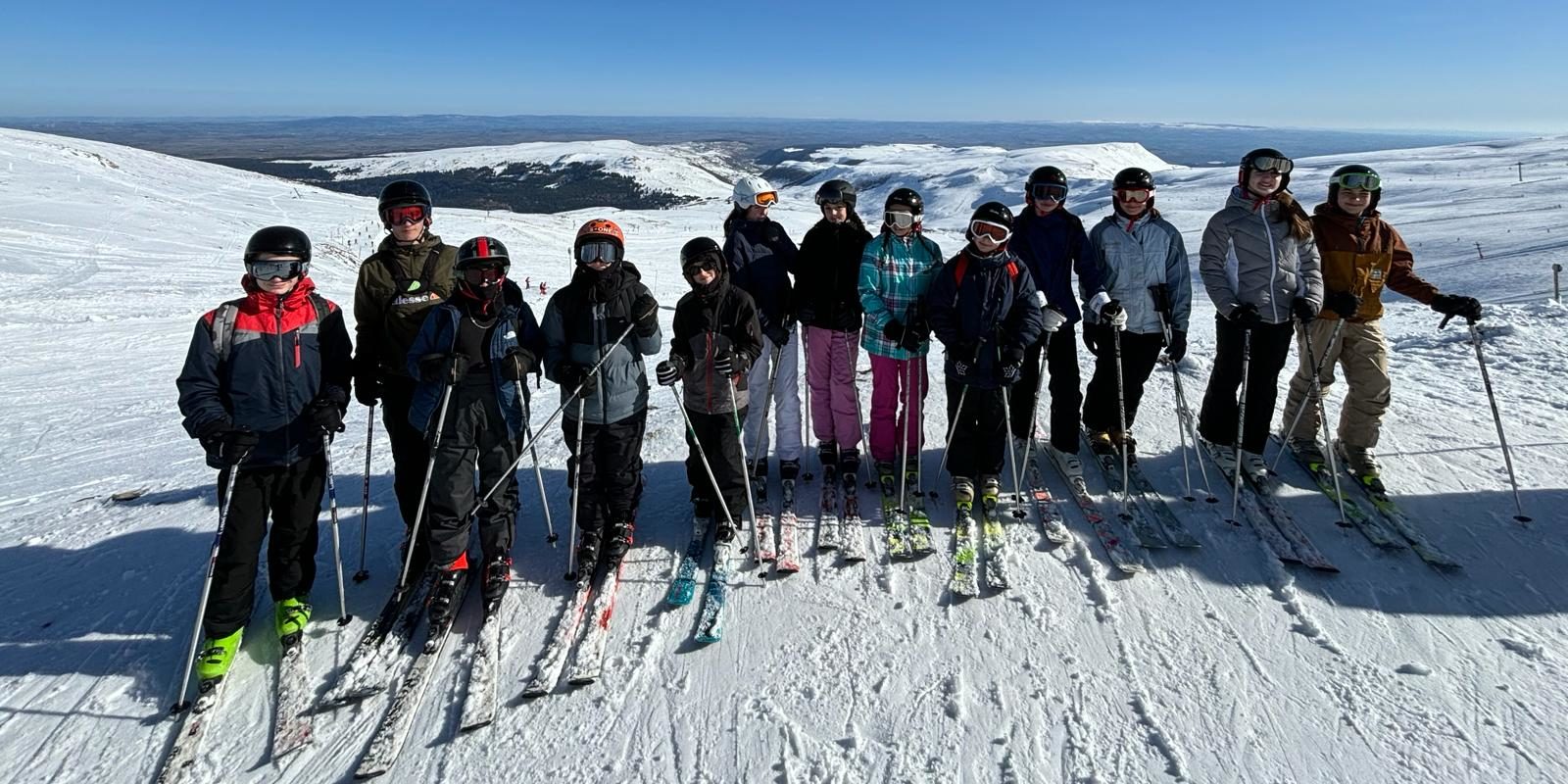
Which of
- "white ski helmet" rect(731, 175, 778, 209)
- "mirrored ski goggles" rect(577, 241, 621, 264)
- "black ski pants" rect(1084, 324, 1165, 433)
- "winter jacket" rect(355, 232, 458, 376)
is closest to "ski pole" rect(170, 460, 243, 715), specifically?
"winter jacket" rect(355, 232, 458, 376)

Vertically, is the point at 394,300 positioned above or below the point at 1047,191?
below

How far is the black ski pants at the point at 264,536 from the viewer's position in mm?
3607

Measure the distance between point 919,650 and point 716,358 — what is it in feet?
6.91

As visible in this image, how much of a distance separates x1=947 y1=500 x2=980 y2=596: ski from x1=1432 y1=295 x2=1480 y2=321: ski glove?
142 inches

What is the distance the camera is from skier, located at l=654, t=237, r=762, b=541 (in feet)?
14.8

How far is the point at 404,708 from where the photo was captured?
3.32m

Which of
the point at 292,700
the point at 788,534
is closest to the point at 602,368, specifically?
the point at 788,534

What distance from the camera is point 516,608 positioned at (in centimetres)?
411

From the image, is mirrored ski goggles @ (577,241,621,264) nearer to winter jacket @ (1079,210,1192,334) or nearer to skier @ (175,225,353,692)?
skier @ (175,225,353,692)

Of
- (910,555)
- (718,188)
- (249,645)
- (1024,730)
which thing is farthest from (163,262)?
(718,188)

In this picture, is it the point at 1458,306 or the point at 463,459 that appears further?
the point at 1458,306

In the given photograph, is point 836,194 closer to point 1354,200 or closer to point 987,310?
point 987,310

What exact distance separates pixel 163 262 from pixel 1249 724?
21.0 metres

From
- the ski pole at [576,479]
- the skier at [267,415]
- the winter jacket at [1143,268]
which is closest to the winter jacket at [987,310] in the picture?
the winter jacket at [1143,268]
